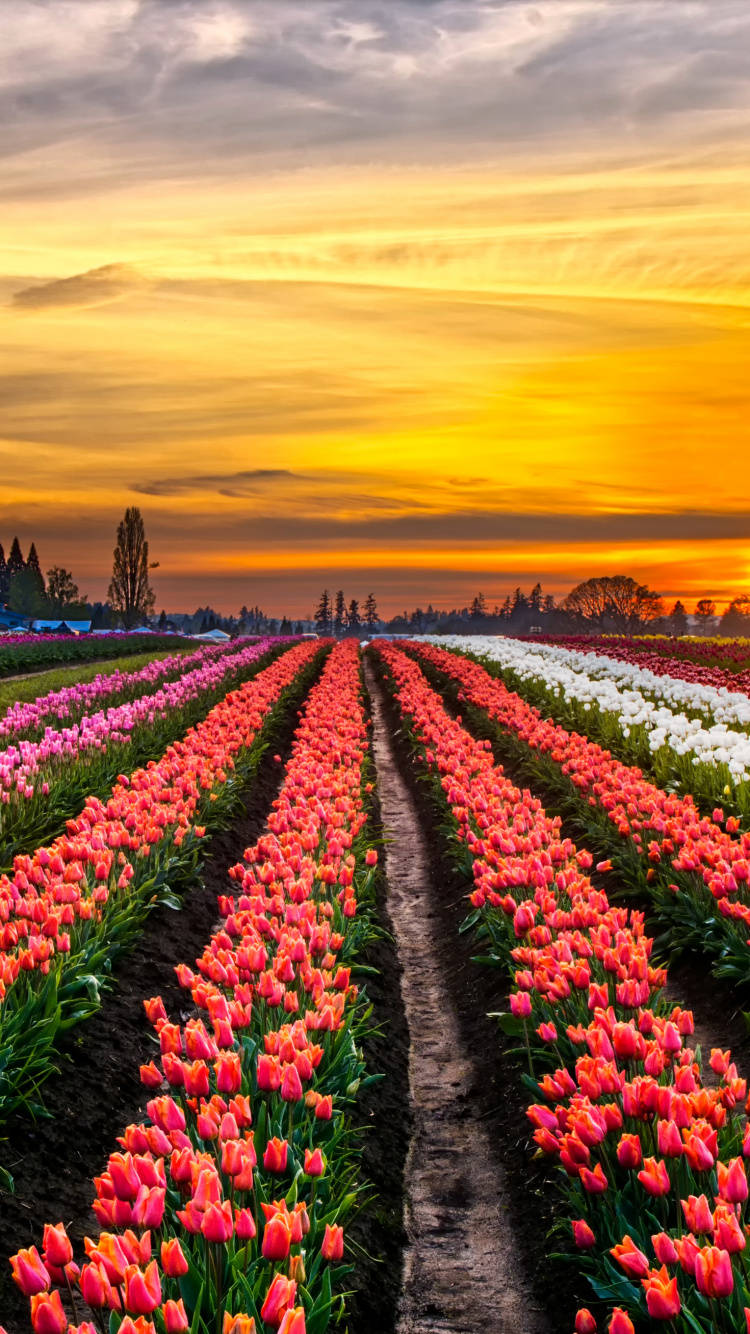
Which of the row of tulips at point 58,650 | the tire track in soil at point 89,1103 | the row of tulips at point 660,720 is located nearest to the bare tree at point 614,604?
the row of tulips at point 58,650

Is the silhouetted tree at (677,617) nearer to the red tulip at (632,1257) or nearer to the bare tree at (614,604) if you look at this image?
the bare tree at (614,604)

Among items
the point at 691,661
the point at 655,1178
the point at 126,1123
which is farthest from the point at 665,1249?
the point at 691,661

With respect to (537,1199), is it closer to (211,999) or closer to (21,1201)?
(211,999)

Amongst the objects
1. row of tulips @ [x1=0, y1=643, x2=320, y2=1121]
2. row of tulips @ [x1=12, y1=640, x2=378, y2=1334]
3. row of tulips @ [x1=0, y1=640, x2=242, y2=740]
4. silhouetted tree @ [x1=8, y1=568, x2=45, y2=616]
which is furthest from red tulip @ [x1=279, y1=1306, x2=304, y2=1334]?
silhouetted tree @ [x1=8, y1=568, x2=45, y2=616]

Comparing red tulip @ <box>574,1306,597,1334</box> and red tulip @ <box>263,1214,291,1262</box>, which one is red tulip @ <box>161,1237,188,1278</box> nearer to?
red tulip @ <box>263,1214,291,1262</box>

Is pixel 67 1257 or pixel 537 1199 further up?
pixel 67 1257

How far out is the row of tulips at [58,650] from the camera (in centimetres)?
4137

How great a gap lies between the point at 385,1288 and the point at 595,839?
22.6 ft

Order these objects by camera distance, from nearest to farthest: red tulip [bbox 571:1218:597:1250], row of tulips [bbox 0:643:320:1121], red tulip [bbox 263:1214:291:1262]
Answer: red tulip [bbox 263:1214:291:1262], red tulip [bbox 571:1218:597:1250], row of tulips [bbox 0:643:320:1121]

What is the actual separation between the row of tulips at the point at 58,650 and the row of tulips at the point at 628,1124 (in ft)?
117

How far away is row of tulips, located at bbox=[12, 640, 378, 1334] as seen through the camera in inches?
A: 122

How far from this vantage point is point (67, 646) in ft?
157

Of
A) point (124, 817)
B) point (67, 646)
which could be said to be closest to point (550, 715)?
point (124, 817)

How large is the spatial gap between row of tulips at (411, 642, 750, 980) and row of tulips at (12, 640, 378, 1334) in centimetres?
263
